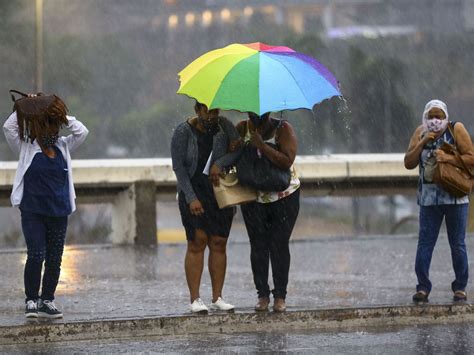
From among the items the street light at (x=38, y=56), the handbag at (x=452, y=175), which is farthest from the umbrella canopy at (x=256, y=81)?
the street light at (x=38, y=56)

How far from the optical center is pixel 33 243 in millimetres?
10008

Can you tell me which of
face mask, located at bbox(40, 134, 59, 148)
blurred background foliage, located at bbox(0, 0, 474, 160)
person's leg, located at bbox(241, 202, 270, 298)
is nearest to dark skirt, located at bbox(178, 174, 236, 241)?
person's leg, located at bbox(241, 202, 270, 298)

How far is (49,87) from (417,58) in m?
7.75

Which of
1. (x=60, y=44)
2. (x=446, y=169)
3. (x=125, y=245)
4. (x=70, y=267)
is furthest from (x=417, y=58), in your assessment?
(x=446, y=169)

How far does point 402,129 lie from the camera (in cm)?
2825

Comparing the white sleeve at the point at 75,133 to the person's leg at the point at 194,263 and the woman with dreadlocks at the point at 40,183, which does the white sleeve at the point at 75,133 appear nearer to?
the woman with dreadlocks at the point at 40,183

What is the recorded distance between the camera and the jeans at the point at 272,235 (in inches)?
404

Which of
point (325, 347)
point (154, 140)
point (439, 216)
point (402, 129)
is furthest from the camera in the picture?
point (154, 140)

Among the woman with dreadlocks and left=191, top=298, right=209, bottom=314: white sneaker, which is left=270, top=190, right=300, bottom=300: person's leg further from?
the woman with dreadlocks

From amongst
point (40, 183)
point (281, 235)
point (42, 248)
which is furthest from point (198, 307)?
point (40, 183)

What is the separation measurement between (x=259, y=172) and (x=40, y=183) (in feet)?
5.10

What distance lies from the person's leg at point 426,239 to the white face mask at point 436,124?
2.12 feet

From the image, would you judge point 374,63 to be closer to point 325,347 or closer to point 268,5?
point 268,5

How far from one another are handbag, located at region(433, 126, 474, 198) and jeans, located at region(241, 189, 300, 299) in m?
1.20
